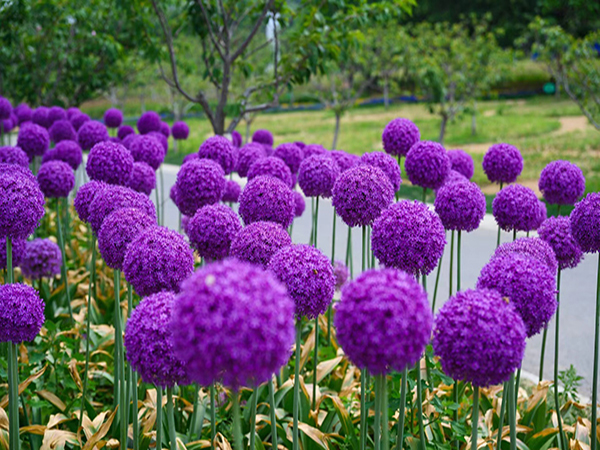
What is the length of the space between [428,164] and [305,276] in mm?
1915

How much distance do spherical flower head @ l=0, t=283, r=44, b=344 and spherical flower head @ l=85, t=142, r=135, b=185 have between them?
1.29 metres

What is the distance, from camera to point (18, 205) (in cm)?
303

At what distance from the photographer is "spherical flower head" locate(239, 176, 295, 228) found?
339 cm

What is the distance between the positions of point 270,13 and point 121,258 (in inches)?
221

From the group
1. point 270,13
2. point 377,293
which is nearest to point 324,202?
point 270,13

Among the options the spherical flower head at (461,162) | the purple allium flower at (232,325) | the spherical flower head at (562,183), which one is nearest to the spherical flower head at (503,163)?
the spherical flower head at (562,183)

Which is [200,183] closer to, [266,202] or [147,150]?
[266,202]

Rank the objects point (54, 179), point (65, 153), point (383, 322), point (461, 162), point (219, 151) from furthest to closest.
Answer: point (65, 153) < point (461, 162) < point (219, 151) < point (54, 179) < point (383, 322)

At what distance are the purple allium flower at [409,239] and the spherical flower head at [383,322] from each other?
86cm

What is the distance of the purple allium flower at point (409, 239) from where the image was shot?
274cm

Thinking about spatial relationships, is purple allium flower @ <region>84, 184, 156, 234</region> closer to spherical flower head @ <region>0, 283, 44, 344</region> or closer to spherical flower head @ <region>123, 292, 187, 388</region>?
spherical flower head @ <region>0, 283, 44, 344</region>

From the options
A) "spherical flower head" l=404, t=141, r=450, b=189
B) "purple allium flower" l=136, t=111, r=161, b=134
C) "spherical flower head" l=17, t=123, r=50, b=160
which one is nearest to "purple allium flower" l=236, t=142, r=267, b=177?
"spherical flower head" l=404, t=141, r=450, b=189

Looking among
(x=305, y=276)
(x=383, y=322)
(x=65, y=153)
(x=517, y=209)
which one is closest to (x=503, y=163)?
(x=517, y=209)

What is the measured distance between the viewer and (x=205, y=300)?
1.57 m
